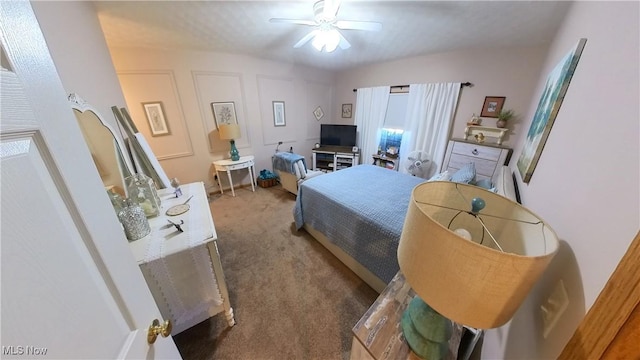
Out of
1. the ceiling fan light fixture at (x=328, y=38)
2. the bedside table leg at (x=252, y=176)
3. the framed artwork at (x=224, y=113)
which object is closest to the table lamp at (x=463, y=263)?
the ceiling fan light fixture at (x=328, y=38)

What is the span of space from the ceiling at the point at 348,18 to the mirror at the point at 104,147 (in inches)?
44.5

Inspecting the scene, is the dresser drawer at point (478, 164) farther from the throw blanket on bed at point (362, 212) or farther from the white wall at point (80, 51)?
the white wall at point (80, 51)

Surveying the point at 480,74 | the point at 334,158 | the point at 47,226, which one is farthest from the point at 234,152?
the point at 480,74

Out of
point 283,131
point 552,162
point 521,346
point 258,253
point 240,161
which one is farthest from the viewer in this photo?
point 283,131

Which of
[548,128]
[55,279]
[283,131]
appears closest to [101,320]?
[55,279]

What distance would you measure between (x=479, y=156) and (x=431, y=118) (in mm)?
875

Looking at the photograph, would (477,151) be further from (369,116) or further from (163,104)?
(163,104)

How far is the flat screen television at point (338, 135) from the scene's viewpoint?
3.96m

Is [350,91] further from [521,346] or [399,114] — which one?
[521,346]

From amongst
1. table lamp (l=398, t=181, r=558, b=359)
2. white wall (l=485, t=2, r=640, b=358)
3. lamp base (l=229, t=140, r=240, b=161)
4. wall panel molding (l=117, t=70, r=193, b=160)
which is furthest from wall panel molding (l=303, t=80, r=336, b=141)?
table lamp (l=398, t=181, r=558, b=359)

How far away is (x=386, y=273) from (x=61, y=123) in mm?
1663

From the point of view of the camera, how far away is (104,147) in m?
1.19

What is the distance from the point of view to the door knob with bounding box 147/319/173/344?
0.56 m

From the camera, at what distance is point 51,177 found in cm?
36
